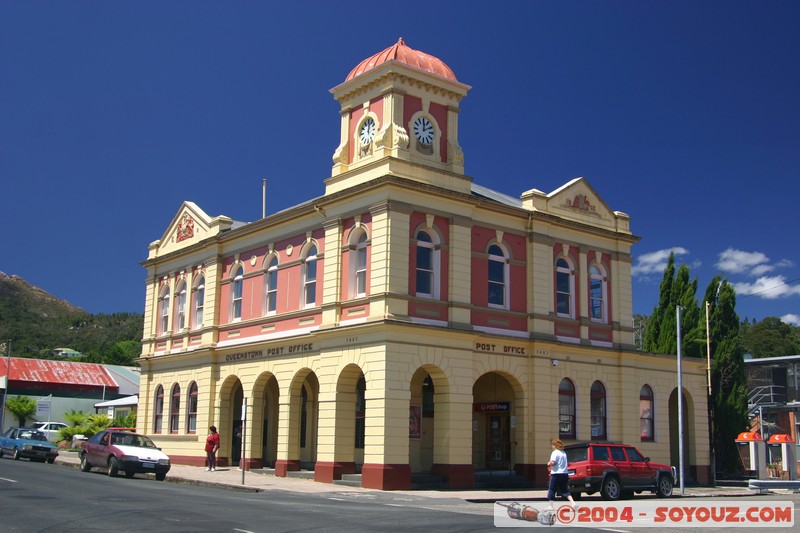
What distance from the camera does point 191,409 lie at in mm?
38562

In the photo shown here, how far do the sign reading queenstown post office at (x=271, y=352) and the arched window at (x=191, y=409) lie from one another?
3319 millimetres

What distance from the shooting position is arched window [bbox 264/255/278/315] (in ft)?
113

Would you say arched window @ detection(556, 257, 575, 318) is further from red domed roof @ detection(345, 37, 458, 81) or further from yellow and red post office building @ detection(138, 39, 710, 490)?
red domed roof @ detection(345, 37, 458, 81)

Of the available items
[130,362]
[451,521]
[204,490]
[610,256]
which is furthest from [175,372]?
[130,362]

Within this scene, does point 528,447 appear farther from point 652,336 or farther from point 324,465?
point 652,336

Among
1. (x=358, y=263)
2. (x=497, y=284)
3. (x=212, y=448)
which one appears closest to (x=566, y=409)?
(x=497, y=284)

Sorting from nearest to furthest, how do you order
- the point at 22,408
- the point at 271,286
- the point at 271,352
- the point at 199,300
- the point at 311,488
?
the point at 311,488 → the point at 271,352 → the point at 271,286 → the point at 199,300 → the point at 22,408

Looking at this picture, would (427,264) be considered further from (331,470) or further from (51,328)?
(51,328)

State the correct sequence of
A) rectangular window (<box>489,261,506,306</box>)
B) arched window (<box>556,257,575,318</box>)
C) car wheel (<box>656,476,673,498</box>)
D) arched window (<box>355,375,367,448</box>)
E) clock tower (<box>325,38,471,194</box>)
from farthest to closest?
1. arched window (<box>556,257,575,318</box>)
2. rectangular window (<box>489,261,506,306</box>)
3. arched window (<box>355,375,367,448</box>)
4. clock tower (<box>325,38,471,194</box>)
5. car wheel (<box>656,476,673,498</box>)

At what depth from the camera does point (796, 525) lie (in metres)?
17.3

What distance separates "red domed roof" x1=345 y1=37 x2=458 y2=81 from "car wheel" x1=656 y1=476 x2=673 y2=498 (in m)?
15.1

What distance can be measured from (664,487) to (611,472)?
9.58 ft

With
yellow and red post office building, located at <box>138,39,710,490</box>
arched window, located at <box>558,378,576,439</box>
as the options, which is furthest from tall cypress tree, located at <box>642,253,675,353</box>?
arched window, located at <box>558,378,576,439</box>

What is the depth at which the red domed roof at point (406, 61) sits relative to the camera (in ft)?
100
